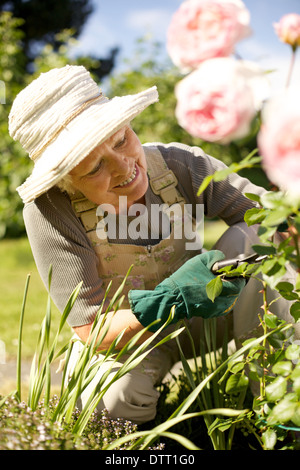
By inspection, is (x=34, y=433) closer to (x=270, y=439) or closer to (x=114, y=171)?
(x=270, y=439)

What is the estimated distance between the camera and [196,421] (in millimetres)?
1891

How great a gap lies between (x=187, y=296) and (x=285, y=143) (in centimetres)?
74

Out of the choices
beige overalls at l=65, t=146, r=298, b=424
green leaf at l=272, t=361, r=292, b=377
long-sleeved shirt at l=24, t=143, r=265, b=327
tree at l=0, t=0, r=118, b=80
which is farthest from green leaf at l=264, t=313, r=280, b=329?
tree at l=0, t=0, r=118, b=80

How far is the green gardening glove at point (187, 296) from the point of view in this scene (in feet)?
4.72

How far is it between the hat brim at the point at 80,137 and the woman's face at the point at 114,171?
0.06 m

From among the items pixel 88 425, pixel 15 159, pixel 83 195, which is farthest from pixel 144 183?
pixel 15 159

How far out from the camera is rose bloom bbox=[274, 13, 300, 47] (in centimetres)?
90

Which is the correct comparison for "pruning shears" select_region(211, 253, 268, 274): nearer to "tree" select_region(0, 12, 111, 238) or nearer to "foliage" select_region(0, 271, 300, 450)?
"foliage" select_region(0, 271, 300, 450)

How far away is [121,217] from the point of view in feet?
5.83

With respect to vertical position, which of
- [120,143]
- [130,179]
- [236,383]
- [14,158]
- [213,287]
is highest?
[120,143]

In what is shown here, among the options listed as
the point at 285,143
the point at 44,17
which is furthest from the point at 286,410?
the point at 44,17

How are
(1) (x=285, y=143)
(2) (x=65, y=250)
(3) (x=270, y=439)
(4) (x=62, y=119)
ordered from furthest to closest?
(2) (x=65, y=250) < (4) (x=62, y=119) < (3) (x=270, y=439) < (1) (x=285, y=143)

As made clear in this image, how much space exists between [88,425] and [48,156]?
780 mm
